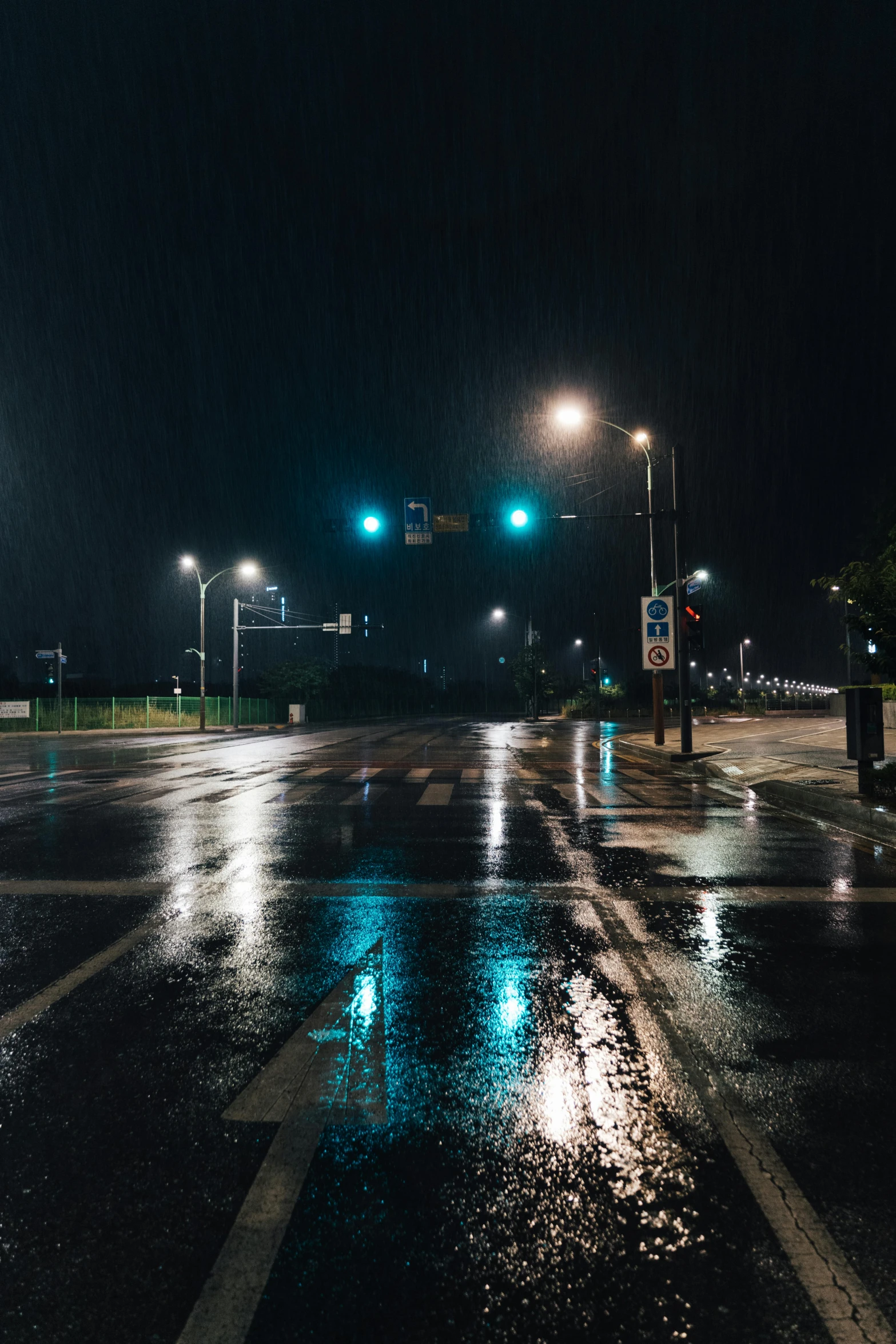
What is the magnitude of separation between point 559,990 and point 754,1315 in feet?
8.26

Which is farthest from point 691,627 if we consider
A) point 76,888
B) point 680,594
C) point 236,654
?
point 236,654

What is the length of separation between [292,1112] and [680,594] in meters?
21.5

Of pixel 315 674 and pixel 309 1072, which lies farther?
pixel 315 674

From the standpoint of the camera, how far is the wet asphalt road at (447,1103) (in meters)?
2.27

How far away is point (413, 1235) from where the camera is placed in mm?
2490

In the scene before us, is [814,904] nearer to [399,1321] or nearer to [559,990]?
[559,990]

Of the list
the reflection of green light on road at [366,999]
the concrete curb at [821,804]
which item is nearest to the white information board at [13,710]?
the concrete curb at [821,804]

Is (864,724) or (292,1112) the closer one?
(292,1112)

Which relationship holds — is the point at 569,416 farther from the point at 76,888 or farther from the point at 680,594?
the point at 76,888

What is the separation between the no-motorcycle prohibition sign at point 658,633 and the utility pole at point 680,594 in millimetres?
1510

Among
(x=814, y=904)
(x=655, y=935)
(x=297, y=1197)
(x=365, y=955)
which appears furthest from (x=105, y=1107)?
(x=814, y=904)

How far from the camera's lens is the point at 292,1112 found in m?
3.27

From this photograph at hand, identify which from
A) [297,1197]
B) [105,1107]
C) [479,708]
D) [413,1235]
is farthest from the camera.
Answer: [479,708]

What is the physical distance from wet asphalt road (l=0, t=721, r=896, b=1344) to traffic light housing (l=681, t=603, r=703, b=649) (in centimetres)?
1587
